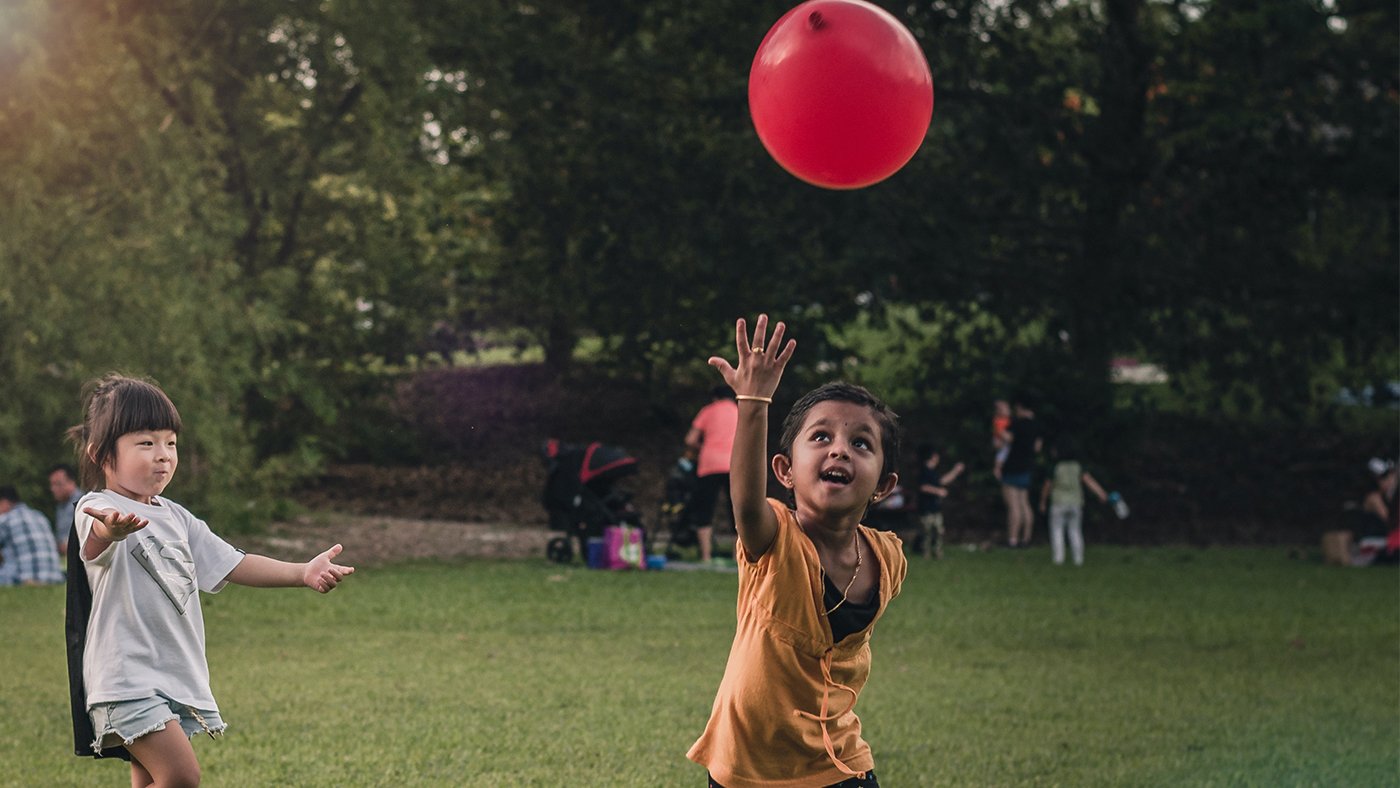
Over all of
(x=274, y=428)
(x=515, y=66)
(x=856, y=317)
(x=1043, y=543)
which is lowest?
(x=1043, y=543)

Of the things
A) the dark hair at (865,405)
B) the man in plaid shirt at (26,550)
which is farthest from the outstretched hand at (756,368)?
the man in plaid shirt at (26,550)

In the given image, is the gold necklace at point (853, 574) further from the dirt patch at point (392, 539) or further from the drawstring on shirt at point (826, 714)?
the dirt patch at point (392, 539)

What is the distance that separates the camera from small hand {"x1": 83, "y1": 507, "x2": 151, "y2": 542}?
440cm

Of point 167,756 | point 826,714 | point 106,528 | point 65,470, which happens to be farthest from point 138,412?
point 65,470

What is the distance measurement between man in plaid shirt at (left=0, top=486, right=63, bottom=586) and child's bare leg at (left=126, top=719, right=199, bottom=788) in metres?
10.0

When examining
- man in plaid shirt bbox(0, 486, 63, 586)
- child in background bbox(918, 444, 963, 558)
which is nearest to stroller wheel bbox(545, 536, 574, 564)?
child in background bbox(918, 444, 963, 558)

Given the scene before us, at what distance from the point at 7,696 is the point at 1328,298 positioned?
17.4m

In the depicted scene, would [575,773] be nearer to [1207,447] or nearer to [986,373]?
[986,373]

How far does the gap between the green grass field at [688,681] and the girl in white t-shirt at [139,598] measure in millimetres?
2338

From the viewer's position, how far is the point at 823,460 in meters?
4.12

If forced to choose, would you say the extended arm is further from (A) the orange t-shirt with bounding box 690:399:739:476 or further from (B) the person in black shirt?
(B) the person in black shirt

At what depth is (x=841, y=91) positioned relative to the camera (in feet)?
17.6

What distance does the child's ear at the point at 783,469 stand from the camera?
14.1 feet

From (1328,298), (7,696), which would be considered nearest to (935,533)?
(1328,298)
